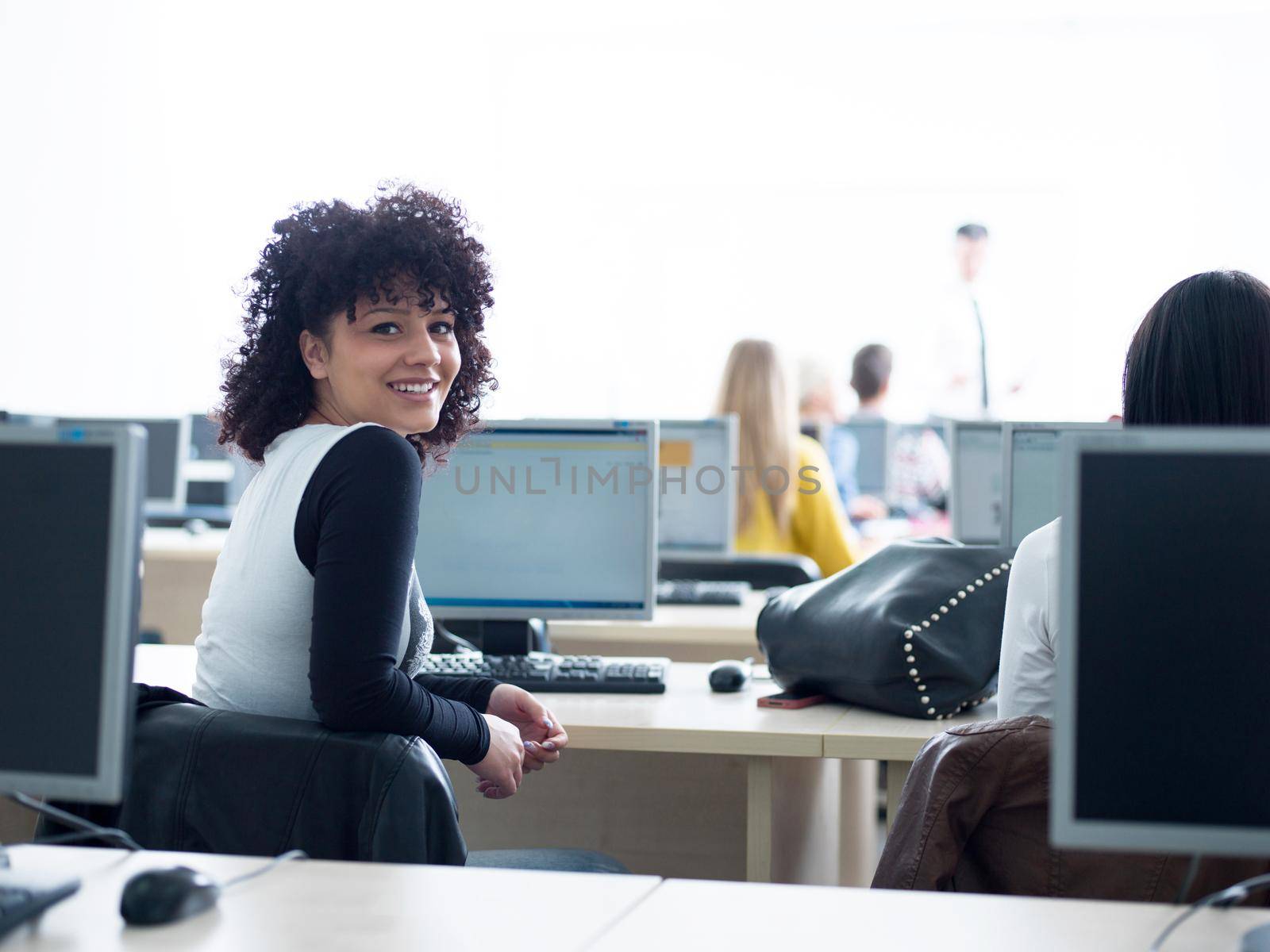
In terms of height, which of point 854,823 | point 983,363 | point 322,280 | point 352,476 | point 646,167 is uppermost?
point 646,167

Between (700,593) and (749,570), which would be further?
(749,570)

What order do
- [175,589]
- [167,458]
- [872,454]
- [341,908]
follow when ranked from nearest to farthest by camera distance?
[341,908]
[175,589]
[167,458]
[872,454]

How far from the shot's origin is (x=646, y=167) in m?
7.42

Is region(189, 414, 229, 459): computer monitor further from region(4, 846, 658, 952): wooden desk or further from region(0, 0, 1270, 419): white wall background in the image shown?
region(4, 846, 658, 952): wooden desk

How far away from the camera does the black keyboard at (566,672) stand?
2.19 meters

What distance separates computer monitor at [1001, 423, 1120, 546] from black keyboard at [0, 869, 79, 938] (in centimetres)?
187

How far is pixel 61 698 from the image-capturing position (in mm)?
994

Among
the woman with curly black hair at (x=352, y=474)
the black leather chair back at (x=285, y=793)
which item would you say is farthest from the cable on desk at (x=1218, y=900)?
the woman with curly black hair at (x=352, y=474)

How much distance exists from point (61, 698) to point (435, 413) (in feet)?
2.48

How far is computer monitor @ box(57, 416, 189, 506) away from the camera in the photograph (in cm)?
492

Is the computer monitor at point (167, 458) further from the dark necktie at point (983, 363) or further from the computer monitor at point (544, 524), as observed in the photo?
the dark necktie at point (983, 363)

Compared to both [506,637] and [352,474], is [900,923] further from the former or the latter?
[506,637]

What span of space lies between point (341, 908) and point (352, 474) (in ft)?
1.51

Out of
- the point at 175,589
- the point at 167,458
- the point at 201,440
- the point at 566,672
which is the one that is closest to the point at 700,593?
the point at 566,672
